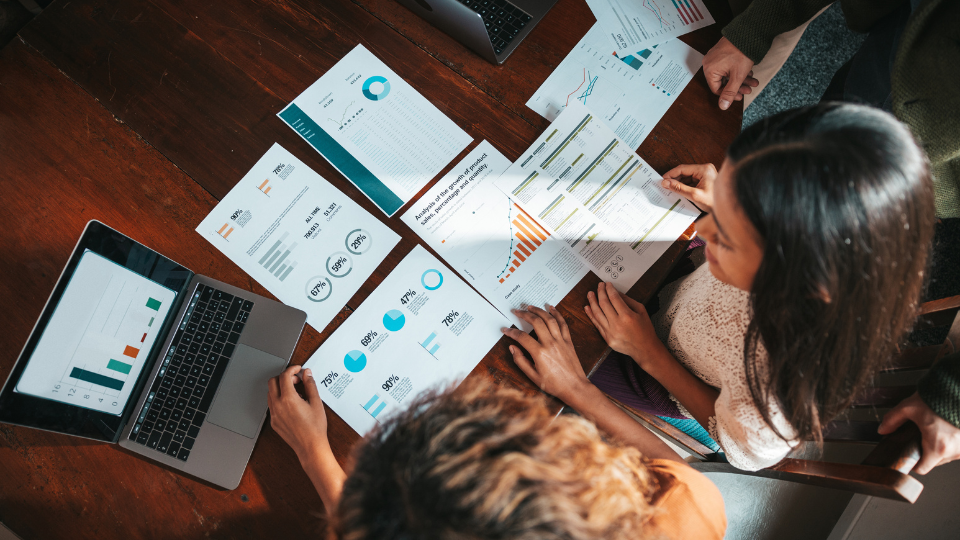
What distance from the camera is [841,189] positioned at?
0.53 metres

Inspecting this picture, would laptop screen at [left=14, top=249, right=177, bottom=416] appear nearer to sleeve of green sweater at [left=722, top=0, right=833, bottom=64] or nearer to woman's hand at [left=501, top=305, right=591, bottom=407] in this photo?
woman's hand at [left=501, top=305, right=591, bottom=407]

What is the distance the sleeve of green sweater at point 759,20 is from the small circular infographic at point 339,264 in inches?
33.2

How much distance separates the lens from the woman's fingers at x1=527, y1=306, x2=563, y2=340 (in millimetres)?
861

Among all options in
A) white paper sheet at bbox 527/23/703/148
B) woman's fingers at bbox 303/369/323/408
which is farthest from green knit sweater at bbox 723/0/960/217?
woman's fingers at bbox 303/369/323/408

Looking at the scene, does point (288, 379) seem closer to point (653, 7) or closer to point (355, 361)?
point (355, 361)

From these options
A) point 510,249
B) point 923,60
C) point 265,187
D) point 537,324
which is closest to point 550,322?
point 537,324

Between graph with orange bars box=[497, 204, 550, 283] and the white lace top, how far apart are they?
0.95 ft

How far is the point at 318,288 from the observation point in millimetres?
884

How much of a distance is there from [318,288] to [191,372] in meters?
0.25

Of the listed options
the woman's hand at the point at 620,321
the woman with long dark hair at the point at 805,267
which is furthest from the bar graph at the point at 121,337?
the woman's hand at the point at 620,321

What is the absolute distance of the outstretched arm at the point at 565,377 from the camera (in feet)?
2.77

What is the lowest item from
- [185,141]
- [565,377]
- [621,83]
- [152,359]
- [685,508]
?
[685,508]

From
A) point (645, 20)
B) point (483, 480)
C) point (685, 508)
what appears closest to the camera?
point (483, 480)

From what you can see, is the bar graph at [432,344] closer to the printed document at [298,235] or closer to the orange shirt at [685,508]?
the printed document at [298,235]
